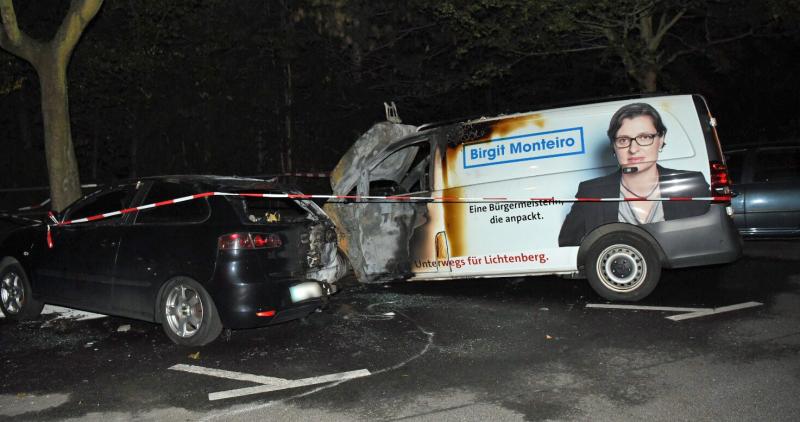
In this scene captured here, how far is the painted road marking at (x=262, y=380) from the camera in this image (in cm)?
500

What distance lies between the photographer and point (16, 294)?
25.3 ft

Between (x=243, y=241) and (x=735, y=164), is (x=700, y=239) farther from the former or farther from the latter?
(x=243, y=241)

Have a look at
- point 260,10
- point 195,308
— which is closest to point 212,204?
point 195,308

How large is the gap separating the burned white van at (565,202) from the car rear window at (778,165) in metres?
3.02

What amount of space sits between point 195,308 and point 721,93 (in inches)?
1113

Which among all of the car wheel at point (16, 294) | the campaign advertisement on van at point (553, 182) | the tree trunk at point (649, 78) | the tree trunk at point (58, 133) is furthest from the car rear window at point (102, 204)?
the tree trunk at point (649, 78)

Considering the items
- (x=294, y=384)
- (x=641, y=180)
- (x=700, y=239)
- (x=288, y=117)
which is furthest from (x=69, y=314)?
(x=288, y=117)

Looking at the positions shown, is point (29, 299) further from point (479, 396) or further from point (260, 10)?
point (260, 10)

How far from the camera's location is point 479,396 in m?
4.73

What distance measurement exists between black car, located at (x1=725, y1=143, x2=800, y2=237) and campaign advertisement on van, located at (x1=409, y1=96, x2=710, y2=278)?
3.17m

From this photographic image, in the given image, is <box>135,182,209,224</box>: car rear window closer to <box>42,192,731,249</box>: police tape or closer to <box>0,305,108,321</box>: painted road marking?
<box>42,192,731,249</box>: police tape

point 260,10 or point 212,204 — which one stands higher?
point 260,10

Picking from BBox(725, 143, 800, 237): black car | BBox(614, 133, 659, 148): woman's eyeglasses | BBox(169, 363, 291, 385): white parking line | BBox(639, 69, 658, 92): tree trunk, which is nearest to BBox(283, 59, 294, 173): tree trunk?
BBox(639, 69, 658, 92): tree trunk

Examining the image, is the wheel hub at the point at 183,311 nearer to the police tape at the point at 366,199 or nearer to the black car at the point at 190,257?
the black car at the point at 190,257
